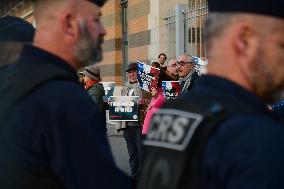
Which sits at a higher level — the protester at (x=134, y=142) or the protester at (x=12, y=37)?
the protester at (x=12, y=37)

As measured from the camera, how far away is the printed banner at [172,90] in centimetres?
726

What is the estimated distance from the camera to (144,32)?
56.8 feet

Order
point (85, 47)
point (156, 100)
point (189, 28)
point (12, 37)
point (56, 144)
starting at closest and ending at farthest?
point (56, 144), point (85, 47), point (12, 37), point (156, 100), point (189, 28)

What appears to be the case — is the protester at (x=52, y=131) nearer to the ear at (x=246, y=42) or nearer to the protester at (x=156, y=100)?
the ear at (x=246, y=42)

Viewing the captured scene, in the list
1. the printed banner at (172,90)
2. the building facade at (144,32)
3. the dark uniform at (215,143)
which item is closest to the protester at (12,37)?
the building facade at (144,32)

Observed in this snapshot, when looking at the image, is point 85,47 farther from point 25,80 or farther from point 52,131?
point 52,131

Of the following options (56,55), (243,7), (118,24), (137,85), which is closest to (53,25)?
Result: (56,55)

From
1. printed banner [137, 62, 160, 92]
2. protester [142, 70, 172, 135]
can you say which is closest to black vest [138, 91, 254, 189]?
protester [142, 70, 172, 135]

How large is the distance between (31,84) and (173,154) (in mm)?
789

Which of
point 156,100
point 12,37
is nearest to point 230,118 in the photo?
point 12,37

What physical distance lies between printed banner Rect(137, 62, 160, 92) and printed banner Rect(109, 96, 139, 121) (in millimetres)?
383

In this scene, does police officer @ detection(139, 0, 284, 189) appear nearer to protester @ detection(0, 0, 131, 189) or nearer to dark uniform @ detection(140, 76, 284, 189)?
dark uniform @ detection(140, 76, 284, 189)

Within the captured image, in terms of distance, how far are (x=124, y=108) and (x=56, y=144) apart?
6.72m

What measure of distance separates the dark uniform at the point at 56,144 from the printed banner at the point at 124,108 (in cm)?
637
